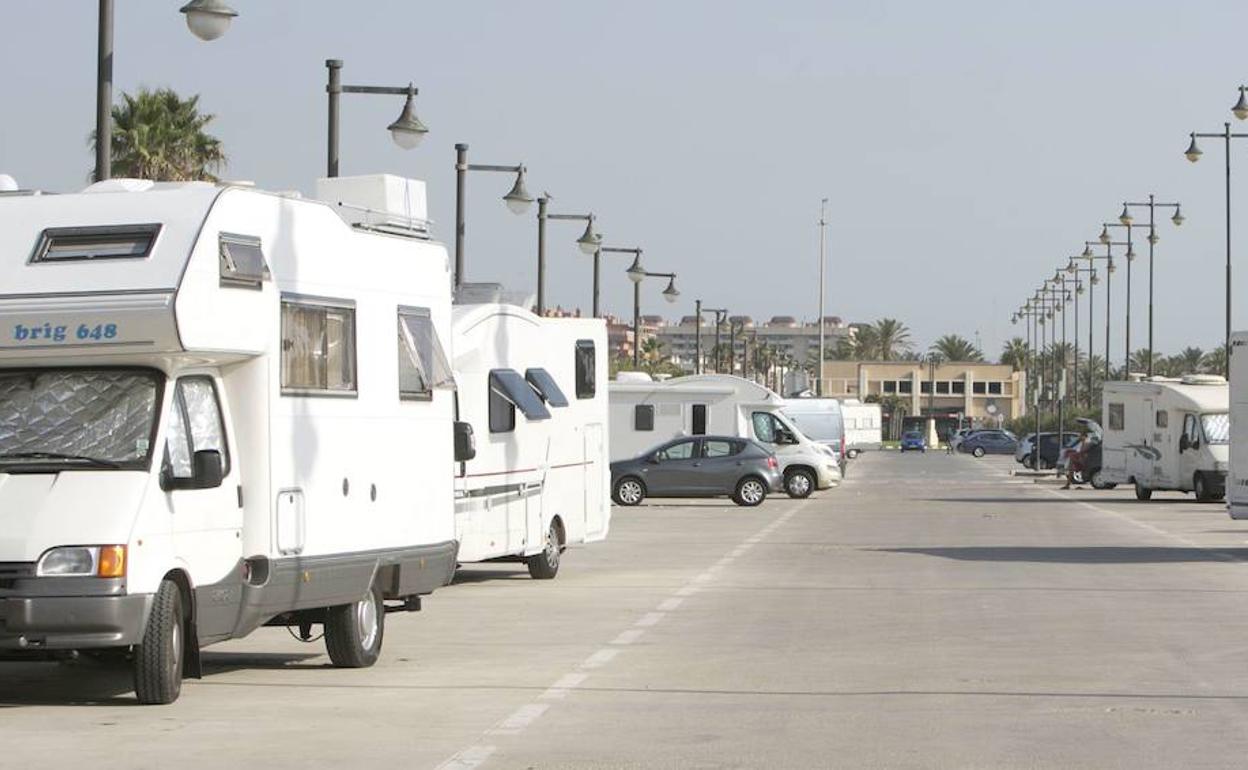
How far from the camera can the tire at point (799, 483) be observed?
52.7 meters

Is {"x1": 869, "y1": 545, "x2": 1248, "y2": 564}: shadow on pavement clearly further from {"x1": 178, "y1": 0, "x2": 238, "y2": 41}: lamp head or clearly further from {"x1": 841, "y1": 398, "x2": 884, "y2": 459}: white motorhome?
{"x1": 841, "y1": 398, "x2": 884, "y2": 459}: white motorhome

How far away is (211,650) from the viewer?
54.3 ft

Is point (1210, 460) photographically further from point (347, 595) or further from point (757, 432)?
point (347, 595)

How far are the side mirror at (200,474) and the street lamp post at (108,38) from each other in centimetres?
627

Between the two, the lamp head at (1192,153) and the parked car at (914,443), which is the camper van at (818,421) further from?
the parked car at (914,443)

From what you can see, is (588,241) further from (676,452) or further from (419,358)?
(419,358)

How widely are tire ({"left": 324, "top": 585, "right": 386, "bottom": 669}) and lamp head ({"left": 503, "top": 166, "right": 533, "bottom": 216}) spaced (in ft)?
69.8

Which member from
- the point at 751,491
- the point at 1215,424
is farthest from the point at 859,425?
the point at 751,491

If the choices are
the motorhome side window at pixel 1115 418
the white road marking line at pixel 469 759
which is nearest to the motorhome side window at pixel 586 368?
the white road marking line at pixel 469 759

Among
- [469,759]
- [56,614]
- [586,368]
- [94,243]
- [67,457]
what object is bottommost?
[469,759]

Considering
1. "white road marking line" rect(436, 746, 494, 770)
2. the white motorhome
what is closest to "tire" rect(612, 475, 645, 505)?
"white road marking line" rect(436, 746, 494, 770)

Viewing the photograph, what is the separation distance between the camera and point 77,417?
42.7ft

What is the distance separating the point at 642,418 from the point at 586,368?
2635cm

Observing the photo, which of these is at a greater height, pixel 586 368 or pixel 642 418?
pixel 586 368
